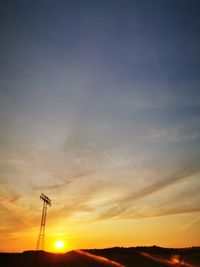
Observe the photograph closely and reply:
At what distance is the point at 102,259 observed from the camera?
62.9m

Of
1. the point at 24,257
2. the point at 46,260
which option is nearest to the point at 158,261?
the point at 46,260

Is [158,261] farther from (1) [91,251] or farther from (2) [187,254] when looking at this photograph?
(1) [91,251]

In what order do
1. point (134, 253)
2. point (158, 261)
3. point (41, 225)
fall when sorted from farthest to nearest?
point (41, 225) → point (134, 253) → point (158, 261)

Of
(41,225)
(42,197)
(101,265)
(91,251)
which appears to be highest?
(42,197)

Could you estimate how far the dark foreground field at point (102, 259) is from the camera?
57969mm

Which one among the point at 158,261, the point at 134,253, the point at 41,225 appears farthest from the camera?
the point at 41,225

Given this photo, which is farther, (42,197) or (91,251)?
(42,197)

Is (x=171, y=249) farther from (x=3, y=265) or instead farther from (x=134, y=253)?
(x=3, y=265)

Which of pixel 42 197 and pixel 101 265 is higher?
pixel 42 197

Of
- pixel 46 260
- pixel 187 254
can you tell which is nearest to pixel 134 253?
pixel 187 254

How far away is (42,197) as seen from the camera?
76.5 meters

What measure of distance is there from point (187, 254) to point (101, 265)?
75.5 ft

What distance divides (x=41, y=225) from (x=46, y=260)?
1298 cm

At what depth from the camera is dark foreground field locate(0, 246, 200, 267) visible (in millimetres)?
57969
